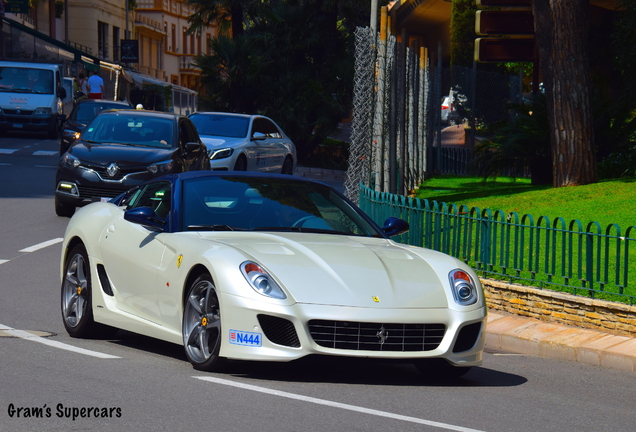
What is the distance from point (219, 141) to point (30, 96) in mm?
14224

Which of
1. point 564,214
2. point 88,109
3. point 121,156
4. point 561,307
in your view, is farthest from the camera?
point 88,109

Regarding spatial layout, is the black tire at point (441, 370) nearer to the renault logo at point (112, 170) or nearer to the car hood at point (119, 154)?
the renault logo at point (112, 170)

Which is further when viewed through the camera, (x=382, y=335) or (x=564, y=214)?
(x=564, y=214)

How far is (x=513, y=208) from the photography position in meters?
15.2

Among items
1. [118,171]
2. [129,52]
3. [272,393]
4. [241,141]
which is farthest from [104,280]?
[129,52]

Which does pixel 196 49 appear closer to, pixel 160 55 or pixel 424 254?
pixel 160 55

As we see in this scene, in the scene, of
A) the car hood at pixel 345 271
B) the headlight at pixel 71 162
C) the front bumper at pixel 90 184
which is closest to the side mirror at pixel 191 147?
the front bumper at pixel 90 184

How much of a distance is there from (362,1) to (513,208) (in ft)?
88.1

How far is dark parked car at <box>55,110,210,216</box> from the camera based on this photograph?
1617cm

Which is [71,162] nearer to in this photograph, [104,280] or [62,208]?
[62,208]

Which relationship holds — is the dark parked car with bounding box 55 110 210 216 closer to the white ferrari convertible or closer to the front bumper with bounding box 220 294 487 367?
the white ferrari convertible

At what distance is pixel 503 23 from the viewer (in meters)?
19.0

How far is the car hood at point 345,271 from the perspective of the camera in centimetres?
660

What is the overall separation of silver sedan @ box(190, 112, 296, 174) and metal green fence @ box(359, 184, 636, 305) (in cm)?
1037
